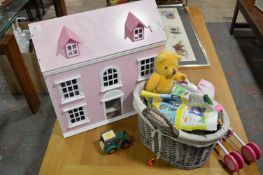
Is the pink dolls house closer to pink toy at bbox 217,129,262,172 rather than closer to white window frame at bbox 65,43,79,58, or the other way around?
white window frame at bbox 65,43,79,58

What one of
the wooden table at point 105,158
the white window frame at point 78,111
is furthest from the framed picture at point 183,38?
the white window frame at point 78,111

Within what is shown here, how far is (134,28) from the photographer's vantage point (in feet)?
2.70

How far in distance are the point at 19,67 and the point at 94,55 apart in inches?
25.3

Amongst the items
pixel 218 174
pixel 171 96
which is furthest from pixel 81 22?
pixel 218 174

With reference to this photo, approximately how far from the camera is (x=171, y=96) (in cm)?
81

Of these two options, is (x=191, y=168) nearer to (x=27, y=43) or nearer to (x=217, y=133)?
(x=217, y=133)

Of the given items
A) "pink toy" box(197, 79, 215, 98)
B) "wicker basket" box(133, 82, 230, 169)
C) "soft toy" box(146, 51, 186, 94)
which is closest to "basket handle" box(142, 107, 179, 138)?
"wicker basket" box(133, 82, 230, 169)

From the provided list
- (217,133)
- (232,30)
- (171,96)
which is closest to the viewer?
(217,133)

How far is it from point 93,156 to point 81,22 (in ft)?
1.47

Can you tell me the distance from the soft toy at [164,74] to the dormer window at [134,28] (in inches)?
3.8

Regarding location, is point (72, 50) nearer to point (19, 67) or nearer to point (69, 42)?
point (69, 42)

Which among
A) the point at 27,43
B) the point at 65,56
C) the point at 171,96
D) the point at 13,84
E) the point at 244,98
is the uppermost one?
the point at 65,56

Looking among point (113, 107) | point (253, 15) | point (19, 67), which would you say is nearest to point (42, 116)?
point (19, 67)

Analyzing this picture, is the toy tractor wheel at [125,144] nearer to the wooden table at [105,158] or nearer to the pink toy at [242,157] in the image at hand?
the wooden table at [105,158]
